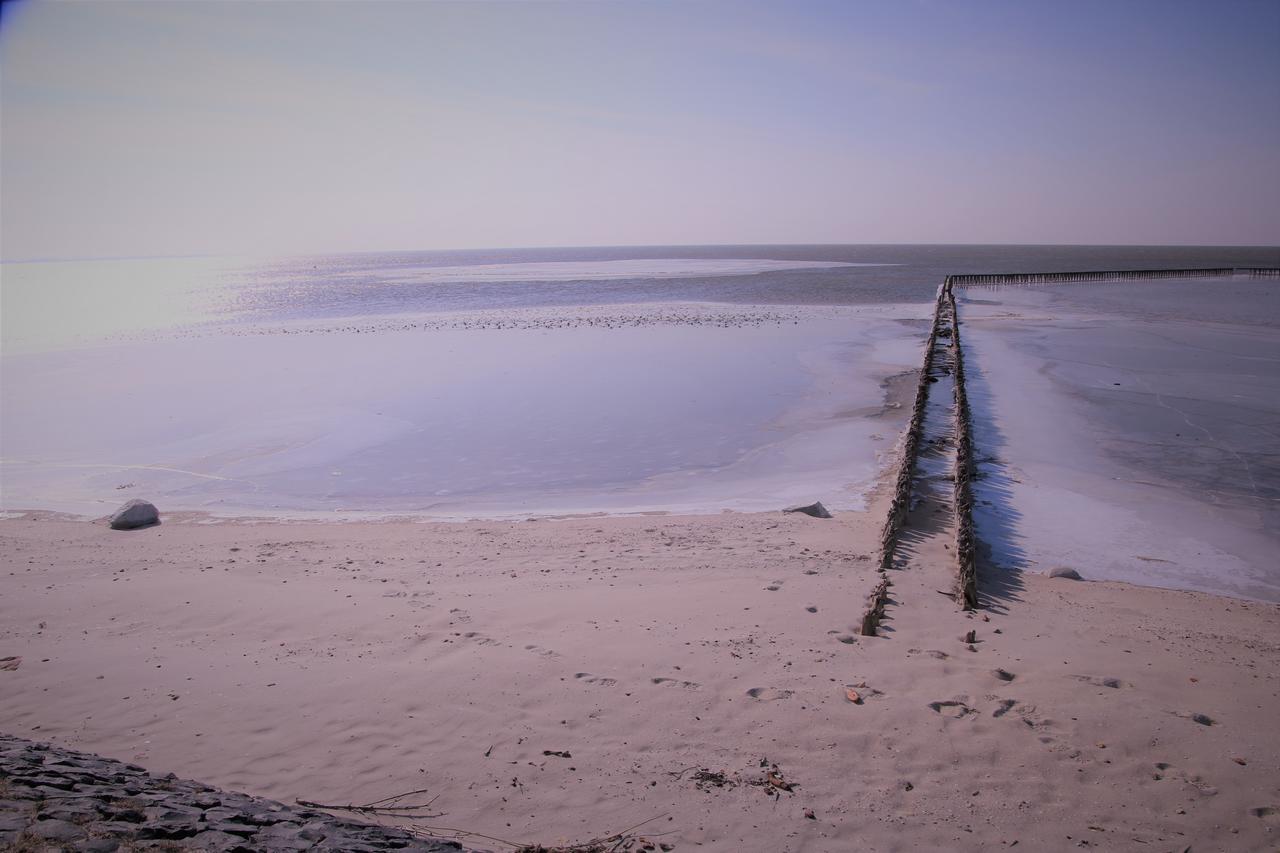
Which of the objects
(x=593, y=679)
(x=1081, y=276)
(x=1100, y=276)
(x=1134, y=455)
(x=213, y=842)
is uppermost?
(x=1100, y=276)

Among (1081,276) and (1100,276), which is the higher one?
(1100,276)

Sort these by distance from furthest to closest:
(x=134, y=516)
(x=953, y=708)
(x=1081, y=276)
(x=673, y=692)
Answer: (x=1081, y=276) → (x=134, y=516) → (x=673, y=692) → (x=953, y=708)

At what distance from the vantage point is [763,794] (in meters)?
4.27

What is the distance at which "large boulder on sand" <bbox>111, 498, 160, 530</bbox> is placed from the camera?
9.47m

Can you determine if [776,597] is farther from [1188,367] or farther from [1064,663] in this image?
[1188,367]

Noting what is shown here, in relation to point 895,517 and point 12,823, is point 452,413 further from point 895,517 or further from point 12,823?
point 12,823

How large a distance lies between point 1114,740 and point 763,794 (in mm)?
2463

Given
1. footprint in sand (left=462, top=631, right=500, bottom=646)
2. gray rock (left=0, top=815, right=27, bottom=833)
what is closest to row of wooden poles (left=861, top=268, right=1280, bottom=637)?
footprint in sand (left=462, top=631, right=500, bottom=646)

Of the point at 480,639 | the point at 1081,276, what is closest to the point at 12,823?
the point at 480,639

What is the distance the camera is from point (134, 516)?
9.54 metres

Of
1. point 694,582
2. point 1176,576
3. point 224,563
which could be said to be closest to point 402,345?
point 224,563

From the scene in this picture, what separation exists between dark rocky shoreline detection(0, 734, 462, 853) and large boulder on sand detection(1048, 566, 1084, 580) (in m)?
7.06

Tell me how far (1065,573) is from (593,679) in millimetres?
5669

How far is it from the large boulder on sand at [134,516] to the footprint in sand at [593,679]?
7306mm
